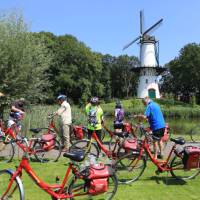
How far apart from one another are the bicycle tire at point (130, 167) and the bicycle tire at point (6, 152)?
3.68 meters

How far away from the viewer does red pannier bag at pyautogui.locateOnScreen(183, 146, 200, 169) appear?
8.60 metres

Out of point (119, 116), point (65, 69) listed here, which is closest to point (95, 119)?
point (119, 116)

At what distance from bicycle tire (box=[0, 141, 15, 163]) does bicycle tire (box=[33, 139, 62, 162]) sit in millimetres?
741

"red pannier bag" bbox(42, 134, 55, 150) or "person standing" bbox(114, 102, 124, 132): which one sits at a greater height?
"person standing" bbox(114, 102, 124, 132)

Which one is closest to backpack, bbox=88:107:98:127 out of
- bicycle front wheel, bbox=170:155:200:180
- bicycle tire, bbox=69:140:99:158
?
bicycle tire, bbox=69:140:99:158

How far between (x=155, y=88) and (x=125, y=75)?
31482mm

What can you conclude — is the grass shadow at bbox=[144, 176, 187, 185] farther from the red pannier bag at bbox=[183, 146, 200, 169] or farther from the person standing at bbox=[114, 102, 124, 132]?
the person standing at bbox=[114, 102, 124, 132]

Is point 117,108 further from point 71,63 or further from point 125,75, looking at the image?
point 125,75

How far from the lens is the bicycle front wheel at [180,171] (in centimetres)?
887

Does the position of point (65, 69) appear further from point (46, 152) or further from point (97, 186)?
point (97, 186)

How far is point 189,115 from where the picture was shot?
172ft

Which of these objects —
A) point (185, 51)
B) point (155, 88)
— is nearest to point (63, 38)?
point (155, 88)

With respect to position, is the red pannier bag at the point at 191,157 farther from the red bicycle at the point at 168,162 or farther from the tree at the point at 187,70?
the tree at the point at 187,70

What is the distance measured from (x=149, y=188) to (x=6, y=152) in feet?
15.7
